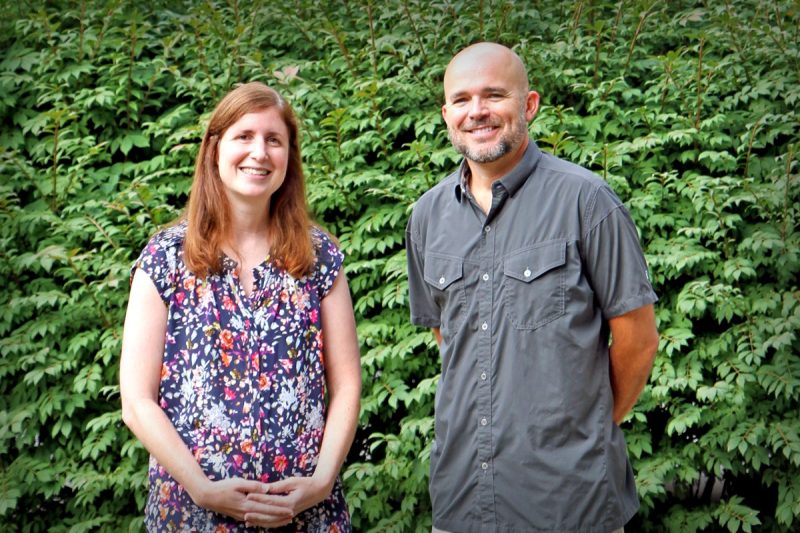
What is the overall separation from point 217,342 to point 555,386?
900mm

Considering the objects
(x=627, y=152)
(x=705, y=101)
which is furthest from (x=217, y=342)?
(x=705, y=101)

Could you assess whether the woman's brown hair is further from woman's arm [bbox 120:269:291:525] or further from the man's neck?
the man's neck

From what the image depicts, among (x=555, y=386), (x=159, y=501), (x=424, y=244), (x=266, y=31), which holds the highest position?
(x=266, y=31)

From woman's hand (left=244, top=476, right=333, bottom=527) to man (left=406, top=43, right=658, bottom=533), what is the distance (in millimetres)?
337

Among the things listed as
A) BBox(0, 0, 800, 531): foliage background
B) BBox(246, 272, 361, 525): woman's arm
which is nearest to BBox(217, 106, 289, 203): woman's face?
BBox(246, 272, 361, 525): woman's arm

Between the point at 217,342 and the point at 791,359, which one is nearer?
the point at 217,342

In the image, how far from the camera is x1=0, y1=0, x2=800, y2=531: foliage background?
169 inches

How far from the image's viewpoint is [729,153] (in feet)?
15.6

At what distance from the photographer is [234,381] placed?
98.4 inches

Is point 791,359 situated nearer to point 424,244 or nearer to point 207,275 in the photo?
point 424,244

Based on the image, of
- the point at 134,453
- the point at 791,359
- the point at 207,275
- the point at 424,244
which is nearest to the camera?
the point at 207,275

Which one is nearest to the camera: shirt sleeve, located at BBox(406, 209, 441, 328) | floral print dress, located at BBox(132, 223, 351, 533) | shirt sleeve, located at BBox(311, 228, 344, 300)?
floral print dress, located at BBox(132, 223, 351, 533)

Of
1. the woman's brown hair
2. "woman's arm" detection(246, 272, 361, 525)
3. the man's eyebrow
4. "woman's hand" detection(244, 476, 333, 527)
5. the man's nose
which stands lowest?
"woman's hand" detection(244, 476, 333, 527)

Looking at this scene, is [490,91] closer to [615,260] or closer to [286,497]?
[615,260]
